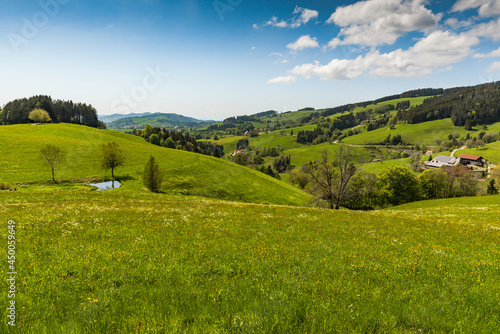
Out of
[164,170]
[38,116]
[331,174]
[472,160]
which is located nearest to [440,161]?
[472,160]

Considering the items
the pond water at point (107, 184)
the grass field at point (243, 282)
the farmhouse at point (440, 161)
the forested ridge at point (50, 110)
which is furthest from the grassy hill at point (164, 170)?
the farmhouse at point (440, 161)

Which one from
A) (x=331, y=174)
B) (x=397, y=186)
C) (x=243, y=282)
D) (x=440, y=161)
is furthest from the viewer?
(x=440, y=161)

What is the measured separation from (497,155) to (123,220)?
26462cm

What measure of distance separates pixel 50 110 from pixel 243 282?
8232 inches

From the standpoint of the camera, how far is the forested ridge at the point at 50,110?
144m

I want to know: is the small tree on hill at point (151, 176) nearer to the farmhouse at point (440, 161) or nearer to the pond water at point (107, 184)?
the pond water at point (107, 184)

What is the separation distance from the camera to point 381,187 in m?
89.1

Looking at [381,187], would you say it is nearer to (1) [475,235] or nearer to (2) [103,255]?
(1) [475,235]

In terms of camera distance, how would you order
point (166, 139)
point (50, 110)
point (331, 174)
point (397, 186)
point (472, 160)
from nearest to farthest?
point (331, 174) < point (397, 186) < point (166, 139) < point (50, 110) < point (472, 160)

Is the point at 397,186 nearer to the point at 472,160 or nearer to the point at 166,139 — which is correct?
the point at 166,139

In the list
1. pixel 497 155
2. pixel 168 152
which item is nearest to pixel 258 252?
pixel 168 152

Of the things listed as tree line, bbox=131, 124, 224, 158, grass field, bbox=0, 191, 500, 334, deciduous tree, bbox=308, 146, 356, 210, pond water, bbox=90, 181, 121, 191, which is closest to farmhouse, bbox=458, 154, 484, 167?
tree line, bbox=131, 124, 224, 158

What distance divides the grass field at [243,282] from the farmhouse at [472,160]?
227 metres

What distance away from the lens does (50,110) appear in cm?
15588
